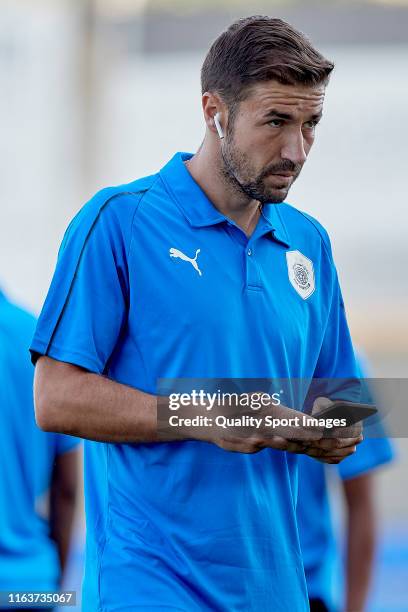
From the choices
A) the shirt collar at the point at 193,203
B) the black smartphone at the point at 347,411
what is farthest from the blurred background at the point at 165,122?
the black smartphone at the point at 347,411

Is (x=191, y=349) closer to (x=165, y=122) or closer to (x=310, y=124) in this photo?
(x=310, y=124)

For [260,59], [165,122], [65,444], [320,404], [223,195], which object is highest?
[260,59]

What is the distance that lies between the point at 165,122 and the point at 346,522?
889 cm

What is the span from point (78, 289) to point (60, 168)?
10.3 m

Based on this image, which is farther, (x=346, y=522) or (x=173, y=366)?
(x=346, y=522)

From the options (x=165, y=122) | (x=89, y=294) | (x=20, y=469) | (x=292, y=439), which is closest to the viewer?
(x=292, y=439)

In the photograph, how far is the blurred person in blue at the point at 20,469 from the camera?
3.25 m

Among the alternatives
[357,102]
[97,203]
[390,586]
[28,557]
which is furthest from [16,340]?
[357,102]

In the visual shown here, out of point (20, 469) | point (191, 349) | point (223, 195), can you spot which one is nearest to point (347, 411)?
point (191, 349)

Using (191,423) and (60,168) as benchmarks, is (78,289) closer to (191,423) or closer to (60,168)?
(191,423)

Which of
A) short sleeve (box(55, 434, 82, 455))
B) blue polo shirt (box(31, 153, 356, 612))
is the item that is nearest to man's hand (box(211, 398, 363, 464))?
blue polo shirt (box(31, 153, 356, 612))

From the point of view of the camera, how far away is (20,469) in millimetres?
3293

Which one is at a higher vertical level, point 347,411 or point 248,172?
point 248,172

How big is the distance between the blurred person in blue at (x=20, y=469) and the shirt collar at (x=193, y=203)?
0.93 metres
